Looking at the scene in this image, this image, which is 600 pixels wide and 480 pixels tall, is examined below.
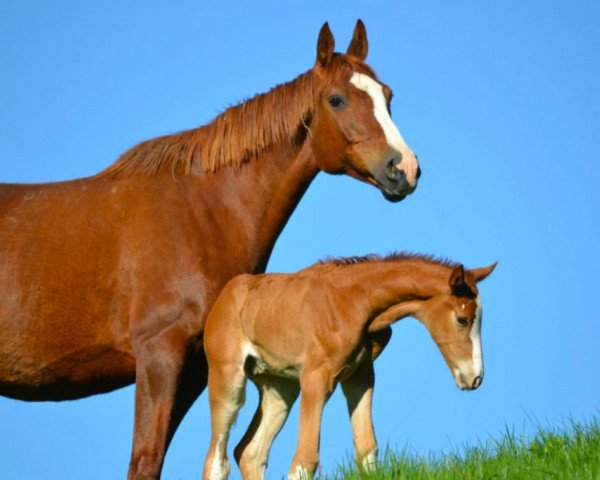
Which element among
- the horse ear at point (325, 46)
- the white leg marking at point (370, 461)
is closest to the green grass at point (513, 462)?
the white leg marking at point (370, 461)

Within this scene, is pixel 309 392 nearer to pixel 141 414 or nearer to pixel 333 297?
pixel 333 297

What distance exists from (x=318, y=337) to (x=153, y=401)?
55.7 inches

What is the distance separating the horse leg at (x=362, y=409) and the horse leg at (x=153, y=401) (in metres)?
1.29

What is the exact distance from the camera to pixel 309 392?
25.4 ft

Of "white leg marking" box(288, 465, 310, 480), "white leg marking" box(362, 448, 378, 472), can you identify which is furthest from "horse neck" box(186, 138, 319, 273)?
"white leg marking" box(288, 465, 310, 480)

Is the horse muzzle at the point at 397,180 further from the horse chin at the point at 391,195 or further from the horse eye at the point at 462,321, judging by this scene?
the horse eye at the point at 462,321

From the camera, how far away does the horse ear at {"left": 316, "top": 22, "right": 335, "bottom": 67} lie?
8.99 meters

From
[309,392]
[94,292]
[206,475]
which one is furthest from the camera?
[94,292]

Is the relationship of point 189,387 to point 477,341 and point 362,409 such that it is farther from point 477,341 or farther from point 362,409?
point 477,341

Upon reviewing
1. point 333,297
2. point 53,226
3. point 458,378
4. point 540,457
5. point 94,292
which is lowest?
point 540,457

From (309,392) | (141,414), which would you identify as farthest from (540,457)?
(141,414)

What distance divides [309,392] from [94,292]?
2.06m

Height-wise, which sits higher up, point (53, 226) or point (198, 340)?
point (53, 226)

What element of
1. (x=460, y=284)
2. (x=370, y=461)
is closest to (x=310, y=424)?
(x=370, y=461)
